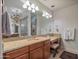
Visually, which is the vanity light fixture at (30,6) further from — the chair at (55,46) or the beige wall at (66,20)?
the chair at (55,46)

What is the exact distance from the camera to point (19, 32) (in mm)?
2271

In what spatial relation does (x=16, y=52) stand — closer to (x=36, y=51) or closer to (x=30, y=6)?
(x=36, y=51)

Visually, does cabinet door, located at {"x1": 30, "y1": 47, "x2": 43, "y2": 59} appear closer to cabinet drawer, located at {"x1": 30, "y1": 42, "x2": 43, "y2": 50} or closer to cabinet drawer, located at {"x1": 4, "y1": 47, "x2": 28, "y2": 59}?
cabinet drawer, located at {"x1": 30, "y1": 42, "x2": 43, "y2": 50}

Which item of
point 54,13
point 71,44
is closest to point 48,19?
point 54,13

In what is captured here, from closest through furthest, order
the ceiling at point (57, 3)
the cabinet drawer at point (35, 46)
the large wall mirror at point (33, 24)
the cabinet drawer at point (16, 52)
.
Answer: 1. the cabinet drawer at point (16, 52)
2. the cabinet drawer at point (35, 46)
3. the ceiling at point (57, 3)
4. the large wall mirror at point (33, 24)

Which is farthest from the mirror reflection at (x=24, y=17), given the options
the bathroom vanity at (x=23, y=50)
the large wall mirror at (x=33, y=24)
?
the bathroom vanity at (x=23, y=50)

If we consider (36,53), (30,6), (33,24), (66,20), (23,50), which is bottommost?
(36,53)

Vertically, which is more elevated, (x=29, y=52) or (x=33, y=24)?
(x=33, y=24)

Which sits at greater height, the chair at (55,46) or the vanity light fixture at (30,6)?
the vanity light fixture at (30,6)

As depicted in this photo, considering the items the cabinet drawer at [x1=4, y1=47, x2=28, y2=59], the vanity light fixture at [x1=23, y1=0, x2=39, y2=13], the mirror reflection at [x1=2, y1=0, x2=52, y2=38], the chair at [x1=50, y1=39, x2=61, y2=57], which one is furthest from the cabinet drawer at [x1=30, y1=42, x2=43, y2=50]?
the vanity light fixture at [x1=23, y1=0, x2=39, y2=13]

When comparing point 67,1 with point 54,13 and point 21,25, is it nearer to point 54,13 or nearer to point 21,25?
point 54,13

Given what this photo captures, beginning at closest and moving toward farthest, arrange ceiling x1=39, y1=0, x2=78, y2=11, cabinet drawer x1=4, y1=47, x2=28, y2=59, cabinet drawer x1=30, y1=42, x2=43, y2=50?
cabinet drawer x1=4, y1=47, x2=28, y2=59
cabinet drawer x1=30, y1=42, x2=43, y2=50
ceiling x1=39, y1=0, x2=78, y2=11

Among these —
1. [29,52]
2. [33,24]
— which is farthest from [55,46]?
[29,52]

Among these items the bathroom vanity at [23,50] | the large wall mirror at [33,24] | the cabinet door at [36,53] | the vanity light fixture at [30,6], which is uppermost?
the vanity light fixture at [30,6]
